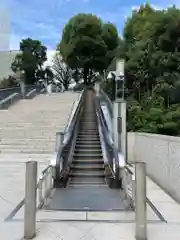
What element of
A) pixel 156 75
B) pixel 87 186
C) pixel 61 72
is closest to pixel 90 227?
pixel 87 186

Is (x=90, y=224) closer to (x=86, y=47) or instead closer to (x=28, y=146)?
(x=28, y=146)

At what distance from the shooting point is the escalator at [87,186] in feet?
21.7

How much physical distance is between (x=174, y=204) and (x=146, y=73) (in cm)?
1591

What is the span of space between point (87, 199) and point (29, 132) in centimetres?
946

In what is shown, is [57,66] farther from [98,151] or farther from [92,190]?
→ [92,190]

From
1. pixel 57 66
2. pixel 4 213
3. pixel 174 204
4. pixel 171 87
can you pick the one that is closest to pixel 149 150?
pixel 174 204

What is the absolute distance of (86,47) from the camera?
49156 mm

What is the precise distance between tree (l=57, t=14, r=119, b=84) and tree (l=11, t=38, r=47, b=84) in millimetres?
3241

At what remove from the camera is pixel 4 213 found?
Result: 604 cm

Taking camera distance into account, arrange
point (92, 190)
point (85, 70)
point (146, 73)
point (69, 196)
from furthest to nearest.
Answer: point (85, 70), point (146, 73), point (92, 190), point (69, 196)

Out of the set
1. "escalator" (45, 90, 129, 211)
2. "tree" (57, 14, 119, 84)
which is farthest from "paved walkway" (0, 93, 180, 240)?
"tree" (57, 14, 119, 84)

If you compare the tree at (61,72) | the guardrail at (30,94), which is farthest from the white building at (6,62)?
the guardrail at (30,94)

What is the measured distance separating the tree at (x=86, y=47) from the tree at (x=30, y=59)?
324 centimetres

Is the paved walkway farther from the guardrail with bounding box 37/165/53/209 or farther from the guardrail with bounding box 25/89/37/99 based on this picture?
the guardrail with bounding box 25/89/37/99
